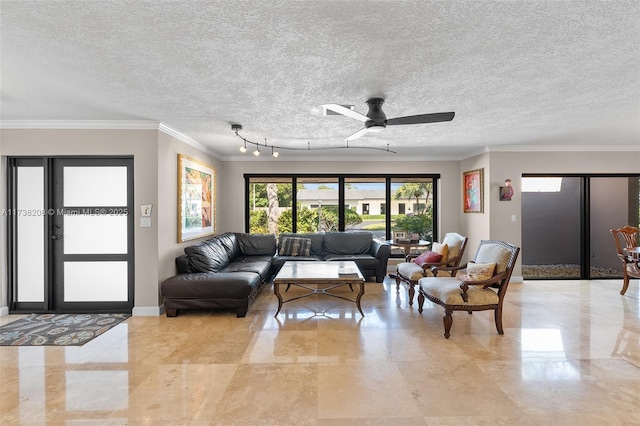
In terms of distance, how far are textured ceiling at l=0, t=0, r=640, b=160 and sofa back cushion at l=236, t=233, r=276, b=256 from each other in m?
2.73

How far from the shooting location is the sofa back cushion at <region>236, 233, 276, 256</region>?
6043mm

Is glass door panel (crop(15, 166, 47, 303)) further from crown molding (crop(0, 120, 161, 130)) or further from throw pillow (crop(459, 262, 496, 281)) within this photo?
throw pillow (crop(459, 262, 496, 281))

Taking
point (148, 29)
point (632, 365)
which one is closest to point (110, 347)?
point (148, 29)

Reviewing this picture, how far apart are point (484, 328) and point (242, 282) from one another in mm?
2918

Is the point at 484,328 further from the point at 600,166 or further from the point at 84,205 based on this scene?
the point at 84,205

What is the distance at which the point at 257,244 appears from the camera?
6.09 metres

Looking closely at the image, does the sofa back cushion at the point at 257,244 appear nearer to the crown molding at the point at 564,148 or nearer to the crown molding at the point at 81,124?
the crown molding at the point at 81,124

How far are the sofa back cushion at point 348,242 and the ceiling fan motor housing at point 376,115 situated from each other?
11.4 feet

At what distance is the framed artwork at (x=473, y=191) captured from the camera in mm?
5805

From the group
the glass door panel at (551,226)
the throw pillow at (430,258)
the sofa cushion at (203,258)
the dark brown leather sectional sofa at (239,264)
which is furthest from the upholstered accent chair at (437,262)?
the glass door panel at (551,226)

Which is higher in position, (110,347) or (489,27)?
(489,27)

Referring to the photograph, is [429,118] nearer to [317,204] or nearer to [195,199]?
[195,199]

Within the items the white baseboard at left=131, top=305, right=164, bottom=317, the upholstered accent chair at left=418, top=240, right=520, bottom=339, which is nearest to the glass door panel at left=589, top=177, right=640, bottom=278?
the upholstered accent chair at left=418, top=240, right=520, bottom=339

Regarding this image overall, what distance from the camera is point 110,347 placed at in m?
2.99
